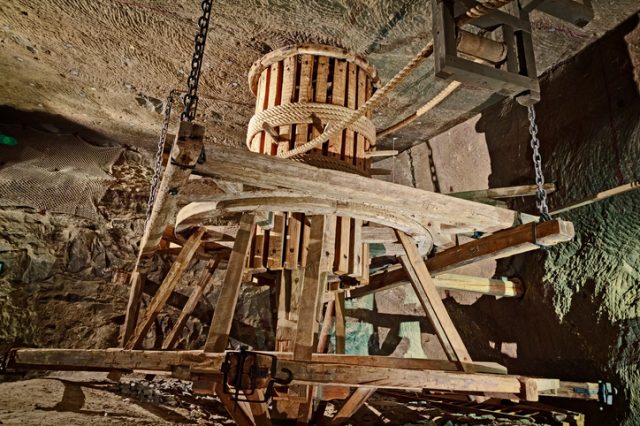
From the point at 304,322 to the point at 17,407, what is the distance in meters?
3.03

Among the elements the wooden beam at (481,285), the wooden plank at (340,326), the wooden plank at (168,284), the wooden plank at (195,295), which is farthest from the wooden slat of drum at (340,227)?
the wooden plank at (195,295)

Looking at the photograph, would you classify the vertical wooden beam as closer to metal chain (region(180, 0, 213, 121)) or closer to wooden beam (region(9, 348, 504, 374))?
wooden beam (region(9, 348, 504, 374))

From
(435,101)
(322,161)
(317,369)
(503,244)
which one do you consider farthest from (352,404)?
(435,101)

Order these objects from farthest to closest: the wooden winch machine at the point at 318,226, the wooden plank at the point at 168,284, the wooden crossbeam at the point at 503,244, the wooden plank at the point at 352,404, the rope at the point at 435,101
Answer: the wooden plank at the point at 168,284
the wooden plank at the point at 352,404
the wooden crossbeam at the point at 503,244
the rope at the point at 435,101
the wooden winch machine at the point at 318,226

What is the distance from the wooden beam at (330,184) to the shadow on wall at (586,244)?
1700mm

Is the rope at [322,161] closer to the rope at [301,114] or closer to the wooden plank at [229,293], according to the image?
the rope at [301,114]

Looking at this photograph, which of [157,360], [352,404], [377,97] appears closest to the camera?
[377,97]

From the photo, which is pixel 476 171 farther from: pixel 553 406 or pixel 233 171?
pixel 233 171

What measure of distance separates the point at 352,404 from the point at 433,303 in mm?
1358

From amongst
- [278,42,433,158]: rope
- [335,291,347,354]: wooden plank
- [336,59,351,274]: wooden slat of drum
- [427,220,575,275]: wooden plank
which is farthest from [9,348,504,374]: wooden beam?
[335,291,347,354]: wooden plank

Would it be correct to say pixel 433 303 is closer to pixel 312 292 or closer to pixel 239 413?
pixel 312 292

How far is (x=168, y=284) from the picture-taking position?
405cm

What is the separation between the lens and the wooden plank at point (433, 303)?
3.14 m

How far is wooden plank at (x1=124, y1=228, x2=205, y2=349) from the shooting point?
13.0 feet
